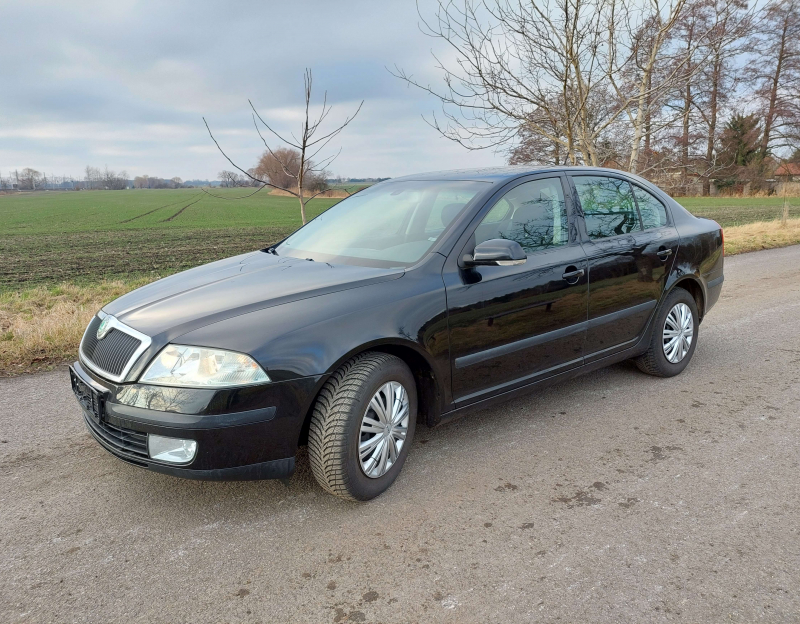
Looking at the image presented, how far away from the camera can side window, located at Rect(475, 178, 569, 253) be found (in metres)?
3.72

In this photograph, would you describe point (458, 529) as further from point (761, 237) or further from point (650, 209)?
point (761, 237)

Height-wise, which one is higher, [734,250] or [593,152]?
[593,152]

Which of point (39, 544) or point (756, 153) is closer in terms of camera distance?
point (39, 544)

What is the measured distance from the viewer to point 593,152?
1138 cm

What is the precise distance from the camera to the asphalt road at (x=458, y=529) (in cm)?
235

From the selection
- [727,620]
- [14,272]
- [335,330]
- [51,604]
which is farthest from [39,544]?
[14,272]

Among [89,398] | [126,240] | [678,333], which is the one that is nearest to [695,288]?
[678,333]

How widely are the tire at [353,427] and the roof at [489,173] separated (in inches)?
58.5

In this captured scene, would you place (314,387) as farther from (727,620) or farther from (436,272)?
(727,620)

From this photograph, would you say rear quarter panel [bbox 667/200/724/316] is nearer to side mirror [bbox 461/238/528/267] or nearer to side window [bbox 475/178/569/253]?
side window [bbox 475/178/569/253]

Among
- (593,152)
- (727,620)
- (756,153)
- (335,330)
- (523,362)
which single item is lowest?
(727,620)

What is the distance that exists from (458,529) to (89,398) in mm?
1882

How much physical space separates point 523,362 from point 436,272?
33.0 inches

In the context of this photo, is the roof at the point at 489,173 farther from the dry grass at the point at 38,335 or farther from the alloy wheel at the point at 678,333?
the dry grass at the point at 38,335
